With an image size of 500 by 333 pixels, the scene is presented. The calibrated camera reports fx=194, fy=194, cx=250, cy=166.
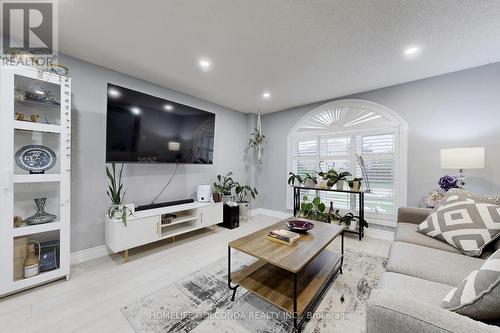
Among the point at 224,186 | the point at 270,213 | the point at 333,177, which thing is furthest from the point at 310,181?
the point at 224,186

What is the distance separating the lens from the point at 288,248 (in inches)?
64.6

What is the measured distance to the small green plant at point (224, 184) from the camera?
12.4 feet

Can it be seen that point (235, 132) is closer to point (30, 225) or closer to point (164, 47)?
point (164, 47)

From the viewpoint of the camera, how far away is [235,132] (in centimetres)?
440

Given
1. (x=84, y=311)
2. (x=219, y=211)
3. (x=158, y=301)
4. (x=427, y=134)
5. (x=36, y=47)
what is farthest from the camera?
(x=219, y=211)

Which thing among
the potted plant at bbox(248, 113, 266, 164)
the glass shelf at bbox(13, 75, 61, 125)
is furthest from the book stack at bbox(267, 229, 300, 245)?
the potted plant at bbox(248, 113, 266, 164)

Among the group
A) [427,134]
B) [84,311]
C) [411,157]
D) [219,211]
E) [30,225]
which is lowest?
[84,311]

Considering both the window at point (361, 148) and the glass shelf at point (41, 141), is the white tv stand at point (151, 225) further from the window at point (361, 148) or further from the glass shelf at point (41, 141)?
the window at point (361, 148)

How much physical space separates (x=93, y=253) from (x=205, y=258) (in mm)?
1399

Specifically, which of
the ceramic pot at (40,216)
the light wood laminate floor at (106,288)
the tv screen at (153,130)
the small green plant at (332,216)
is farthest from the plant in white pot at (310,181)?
the ceramic pot at (40,216)

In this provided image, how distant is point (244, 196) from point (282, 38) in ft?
10.4

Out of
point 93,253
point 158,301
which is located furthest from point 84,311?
point 93,253

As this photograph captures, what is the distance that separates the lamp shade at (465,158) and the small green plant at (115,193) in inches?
153

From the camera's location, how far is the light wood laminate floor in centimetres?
143
